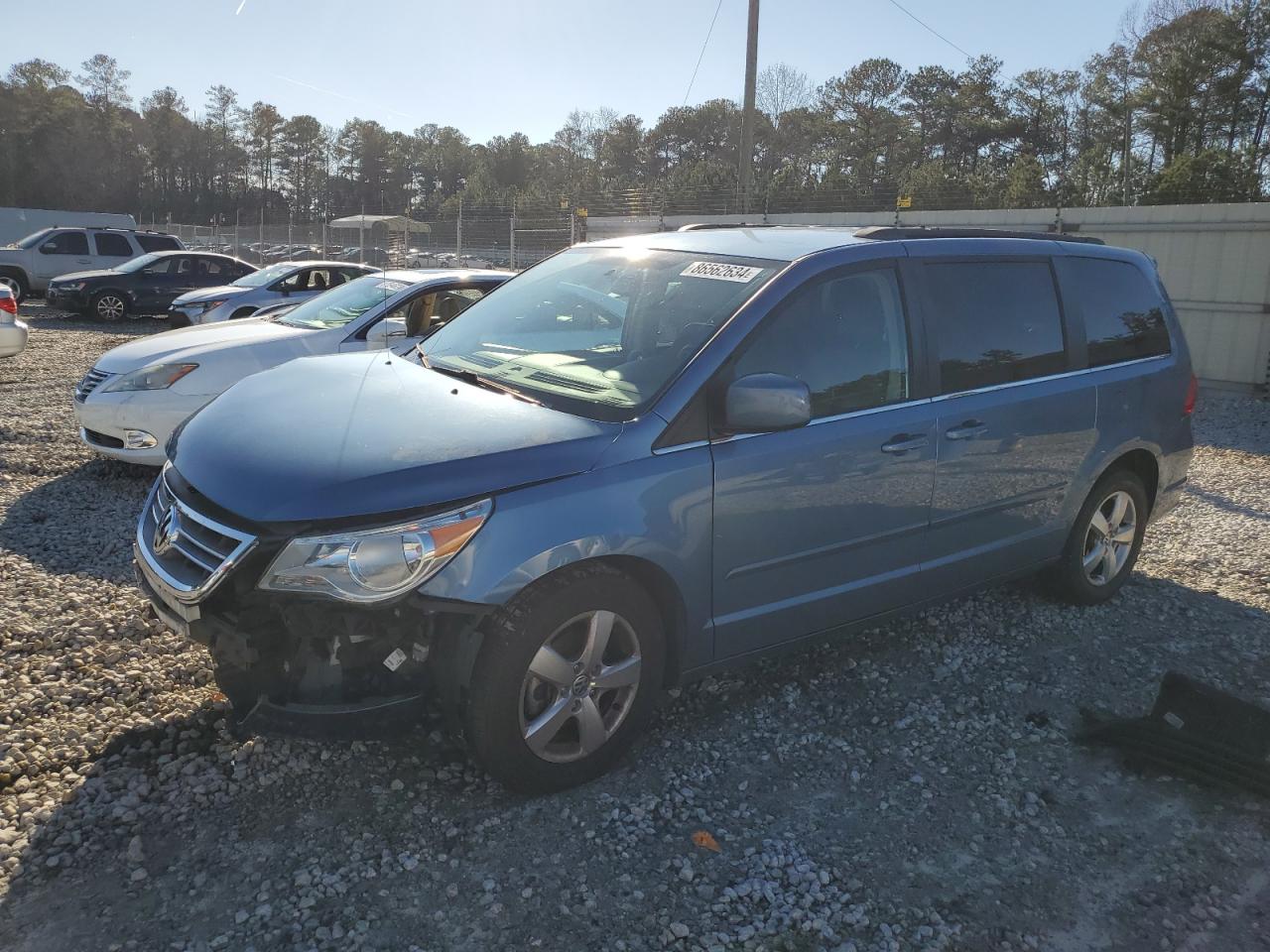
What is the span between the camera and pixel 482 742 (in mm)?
2920

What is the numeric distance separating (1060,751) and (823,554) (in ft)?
3.85

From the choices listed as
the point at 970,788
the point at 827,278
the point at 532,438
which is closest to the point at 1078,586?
the point at 970,788

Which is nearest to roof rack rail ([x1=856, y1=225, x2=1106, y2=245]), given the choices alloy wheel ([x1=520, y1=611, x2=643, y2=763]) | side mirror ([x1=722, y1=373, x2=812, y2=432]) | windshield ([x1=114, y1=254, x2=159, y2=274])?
side mirror ([x1=722, y1=373, x2=812, y2=432])

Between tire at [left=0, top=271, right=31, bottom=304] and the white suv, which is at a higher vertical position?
the white suv

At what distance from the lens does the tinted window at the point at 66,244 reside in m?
21.2

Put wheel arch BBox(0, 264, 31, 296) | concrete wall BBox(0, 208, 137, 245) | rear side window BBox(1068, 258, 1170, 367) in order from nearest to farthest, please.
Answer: rear side window BBox(1068, 258, 1170, 367), wheel arch BBox(0, 264, 31, 296), concrete wall BBox(0, 208, 137, 245)

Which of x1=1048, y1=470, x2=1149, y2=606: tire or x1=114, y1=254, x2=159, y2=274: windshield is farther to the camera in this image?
x1=114, y1=254, x2=159, y2=274: windshield

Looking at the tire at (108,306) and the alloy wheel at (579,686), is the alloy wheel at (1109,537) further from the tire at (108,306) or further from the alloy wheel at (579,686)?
the tire at (108,306)

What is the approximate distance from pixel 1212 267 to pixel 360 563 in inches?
508

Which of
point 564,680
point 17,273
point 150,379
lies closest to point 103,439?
point 150,379

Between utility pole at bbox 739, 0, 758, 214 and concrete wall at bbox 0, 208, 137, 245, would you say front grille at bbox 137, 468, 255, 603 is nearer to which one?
utility pole at bbox 739, 0, 758, 214

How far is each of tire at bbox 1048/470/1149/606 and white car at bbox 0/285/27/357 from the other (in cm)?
1050

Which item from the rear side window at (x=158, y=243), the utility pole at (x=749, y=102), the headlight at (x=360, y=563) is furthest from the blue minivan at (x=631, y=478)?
the rear side window at (x=158, y=243)

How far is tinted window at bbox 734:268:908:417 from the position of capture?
3539 mm
